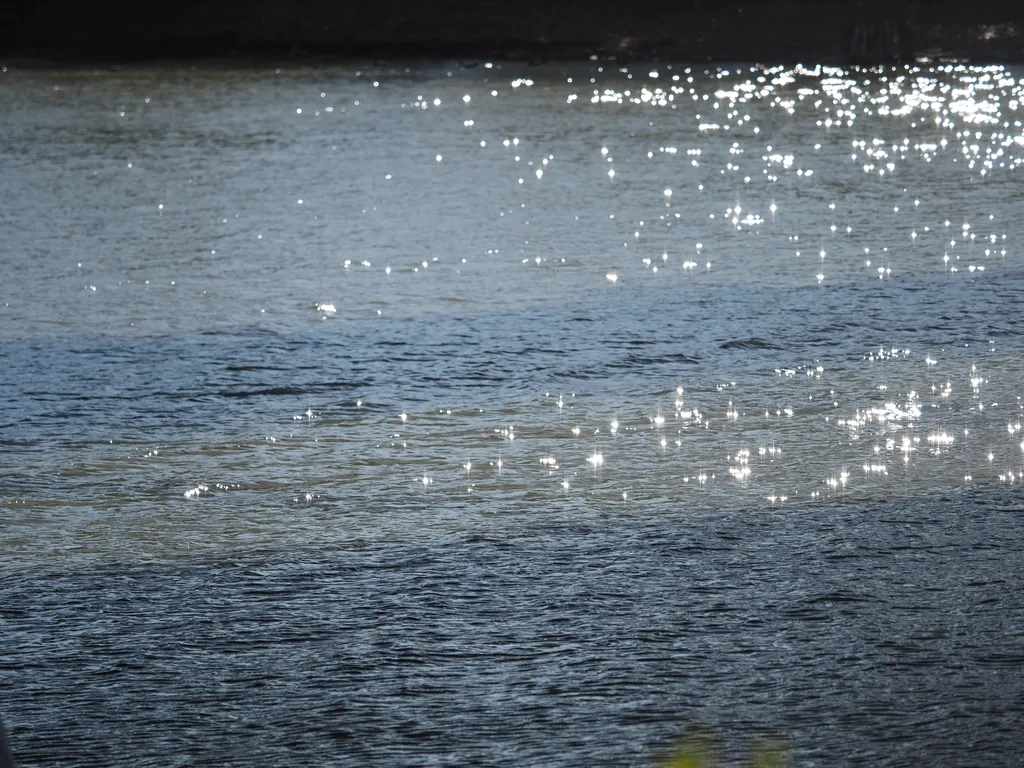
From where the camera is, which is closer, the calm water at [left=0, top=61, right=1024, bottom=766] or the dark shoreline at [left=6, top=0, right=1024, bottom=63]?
the calm water at [left=0, top=61, right=1024, bottom=766]

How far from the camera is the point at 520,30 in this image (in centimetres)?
1475

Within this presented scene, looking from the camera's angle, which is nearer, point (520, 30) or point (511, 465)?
point (511, 465)

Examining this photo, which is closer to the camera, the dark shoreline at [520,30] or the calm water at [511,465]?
the calm water at [511,465]

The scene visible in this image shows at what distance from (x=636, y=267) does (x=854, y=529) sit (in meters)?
2.65

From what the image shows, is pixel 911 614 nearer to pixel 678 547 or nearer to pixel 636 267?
pixel 678 547

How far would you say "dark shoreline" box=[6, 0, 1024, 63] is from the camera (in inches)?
538

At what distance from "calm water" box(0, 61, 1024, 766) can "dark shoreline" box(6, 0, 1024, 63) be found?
6.32m

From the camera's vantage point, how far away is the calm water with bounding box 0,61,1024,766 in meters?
2.50

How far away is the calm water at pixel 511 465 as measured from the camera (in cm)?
250

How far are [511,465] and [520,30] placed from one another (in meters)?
11.6

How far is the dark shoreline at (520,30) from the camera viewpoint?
538 inches

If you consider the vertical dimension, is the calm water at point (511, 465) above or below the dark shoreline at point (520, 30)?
below

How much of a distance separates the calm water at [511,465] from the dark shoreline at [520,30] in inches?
249

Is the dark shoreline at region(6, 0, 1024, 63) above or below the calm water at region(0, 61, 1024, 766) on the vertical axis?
above
